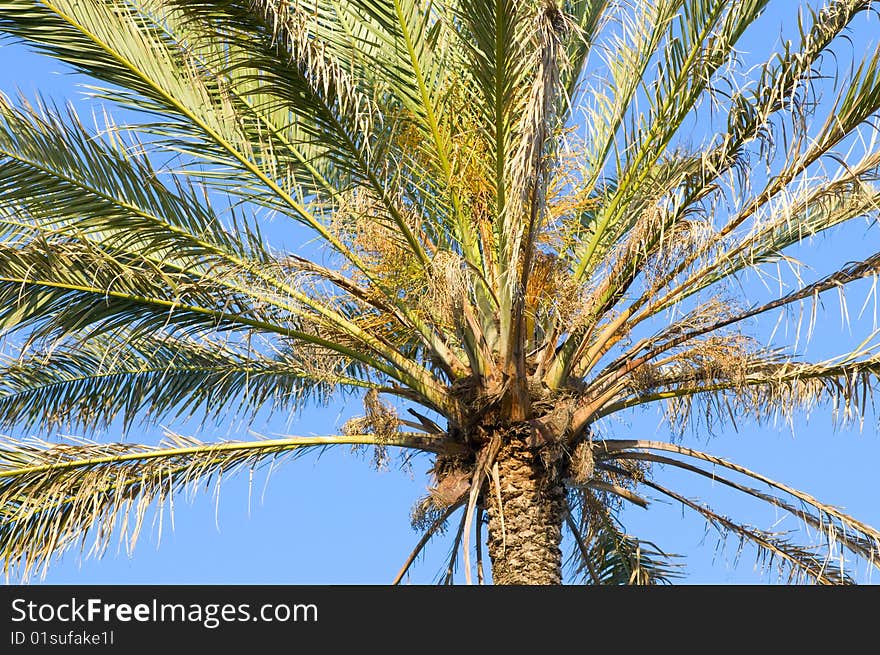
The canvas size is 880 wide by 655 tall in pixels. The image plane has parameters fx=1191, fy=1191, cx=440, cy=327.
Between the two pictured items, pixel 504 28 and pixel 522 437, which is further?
pixel 522 437

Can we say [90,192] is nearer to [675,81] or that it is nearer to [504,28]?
[504,28]

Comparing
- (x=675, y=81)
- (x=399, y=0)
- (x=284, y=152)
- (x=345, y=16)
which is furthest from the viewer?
(x=345, y=16)

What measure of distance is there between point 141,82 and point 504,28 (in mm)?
2242

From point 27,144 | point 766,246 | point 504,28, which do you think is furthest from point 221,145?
point 766,246

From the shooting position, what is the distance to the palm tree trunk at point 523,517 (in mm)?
7496

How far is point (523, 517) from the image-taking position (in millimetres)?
7527

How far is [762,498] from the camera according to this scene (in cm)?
814

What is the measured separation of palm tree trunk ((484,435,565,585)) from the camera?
295 inches

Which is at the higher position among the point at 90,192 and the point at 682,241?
the point at 90,192

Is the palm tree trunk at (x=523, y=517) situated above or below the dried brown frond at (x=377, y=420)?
below

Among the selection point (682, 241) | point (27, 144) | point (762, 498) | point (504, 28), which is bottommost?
point (762, 498)

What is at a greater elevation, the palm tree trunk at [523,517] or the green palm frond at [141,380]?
the green palm frond at [141,380]

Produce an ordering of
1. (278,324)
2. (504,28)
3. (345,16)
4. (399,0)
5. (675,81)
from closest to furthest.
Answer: (504,28), (399,0), (675,81), (278,324), (345,16)

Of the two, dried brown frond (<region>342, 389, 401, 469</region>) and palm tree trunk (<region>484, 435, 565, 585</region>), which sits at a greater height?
dried brown frond (<region>342, 389, 401, 469</region>)
